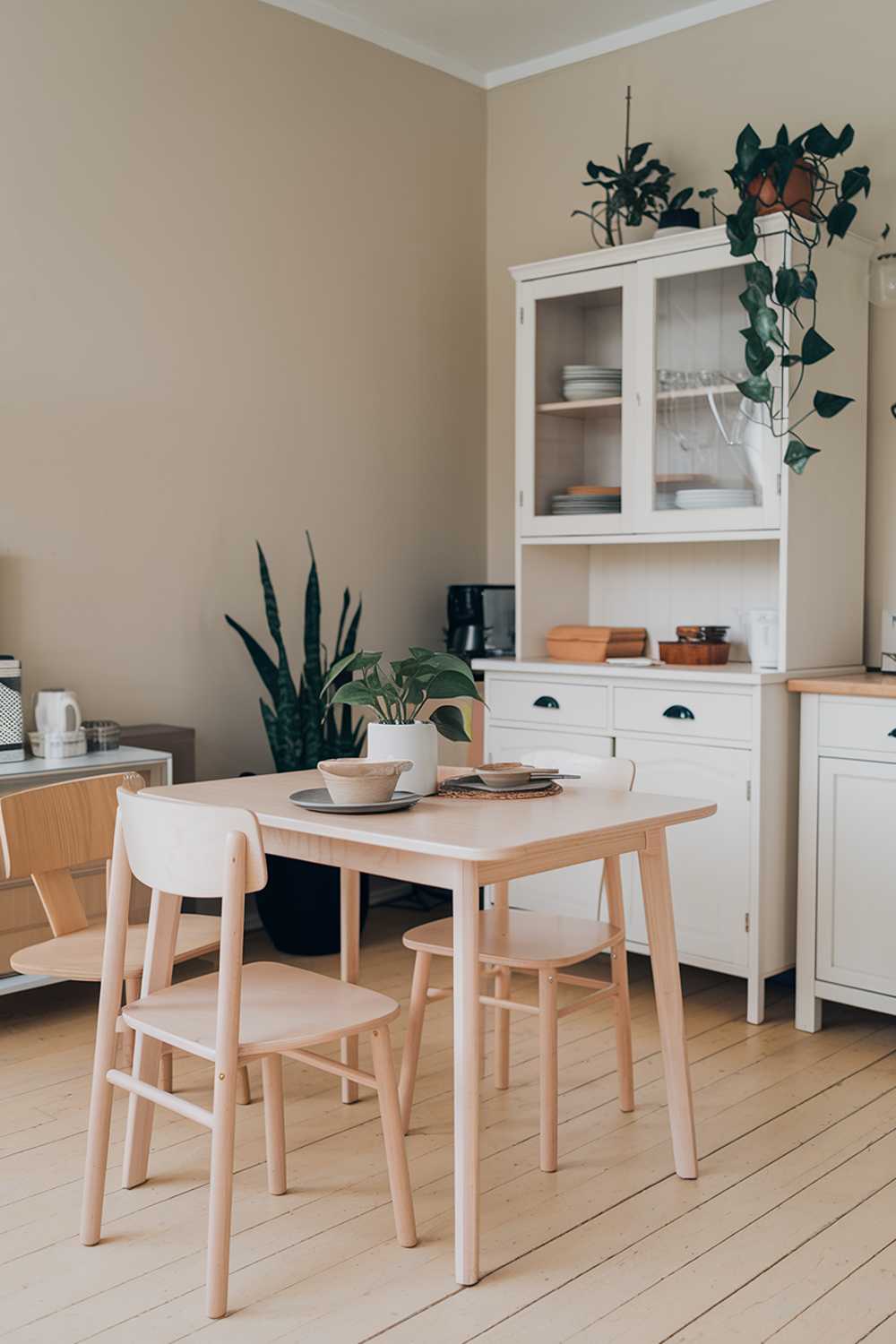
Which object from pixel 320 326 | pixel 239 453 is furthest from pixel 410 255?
pixel 239 453

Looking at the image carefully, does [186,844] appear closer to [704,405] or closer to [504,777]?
[504,777]

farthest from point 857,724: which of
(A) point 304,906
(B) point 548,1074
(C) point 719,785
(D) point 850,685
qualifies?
(A) point 304,906

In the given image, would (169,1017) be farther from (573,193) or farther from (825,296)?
(573,193)

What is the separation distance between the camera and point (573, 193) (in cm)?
470

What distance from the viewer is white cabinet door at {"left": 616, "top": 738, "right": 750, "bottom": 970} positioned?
353 centimetres

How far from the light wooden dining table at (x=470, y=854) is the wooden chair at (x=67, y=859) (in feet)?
0.46

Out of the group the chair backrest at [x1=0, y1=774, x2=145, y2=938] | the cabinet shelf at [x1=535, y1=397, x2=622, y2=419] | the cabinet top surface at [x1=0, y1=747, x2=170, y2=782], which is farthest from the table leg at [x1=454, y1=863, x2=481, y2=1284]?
the cabinet shelf at [x1=535, y1=397, x2=622, y2=419]

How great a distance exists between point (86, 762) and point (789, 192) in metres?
2.46

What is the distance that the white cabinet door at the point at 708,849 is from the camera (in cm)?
353

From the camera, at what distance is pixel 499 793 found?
8.37 feet

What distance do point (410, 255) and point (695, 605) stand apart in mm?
1703

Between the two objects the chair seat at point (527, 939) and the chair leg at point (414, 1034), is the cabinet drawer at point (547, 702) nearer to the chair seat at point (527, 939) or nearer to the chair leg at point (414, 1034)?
the chair seat at point (527, 939)

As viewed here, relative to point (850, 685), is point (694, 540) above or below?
above

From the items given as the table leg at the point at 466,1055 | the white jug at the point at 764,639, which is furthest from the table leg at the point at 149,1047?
the white jug at the point at 764,639
